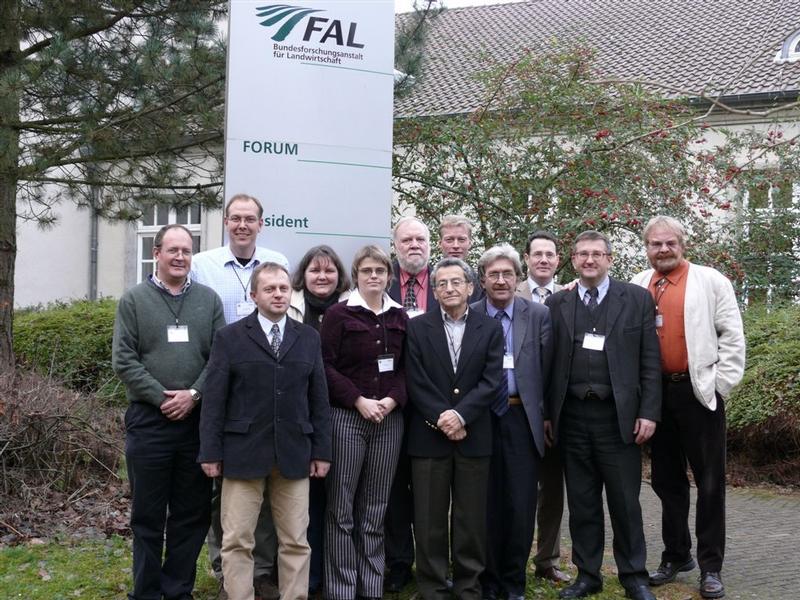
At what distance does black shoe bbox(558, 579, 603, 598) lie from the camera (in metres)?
5.51

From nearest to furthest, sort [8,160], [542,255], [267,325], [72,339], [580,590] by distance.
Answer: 1. [267,325]
2. [580,590]
3. [542,255]
4. [8,160]
5. [72,339]

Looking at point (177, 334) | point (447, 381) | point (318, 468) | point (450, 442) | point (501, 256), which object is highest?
point (501, 256)

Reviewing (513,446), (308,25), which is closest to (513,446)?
(513,446)

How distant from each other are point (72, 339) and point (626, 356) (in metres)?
9.66

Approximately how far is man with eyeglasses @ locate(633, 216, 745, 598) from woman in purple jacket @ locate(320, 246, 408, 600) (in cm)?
162

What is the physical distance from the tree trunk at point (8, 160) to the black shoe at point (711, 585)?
571 cm

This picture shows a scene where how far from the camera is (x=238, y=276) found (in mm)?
5629

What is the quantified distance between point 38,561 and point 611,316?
4003mm

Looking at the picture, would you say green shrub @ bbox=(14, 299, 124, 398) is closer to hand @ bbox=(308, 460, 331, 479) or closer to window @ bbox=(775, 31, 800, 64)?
hand @ bbox=(308, 460, 331, 479)

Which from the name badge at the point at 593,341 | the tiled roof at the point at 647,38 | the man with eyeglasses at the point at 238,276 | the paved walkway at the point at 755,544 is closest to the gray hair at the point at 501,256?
the name badge at the point at 593,341

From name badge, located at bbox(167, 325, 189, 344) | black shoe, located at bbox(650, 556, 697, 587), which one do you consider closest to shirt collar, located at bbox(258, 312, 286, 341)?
name badge, located at bbox(167, 325, 189, 344)

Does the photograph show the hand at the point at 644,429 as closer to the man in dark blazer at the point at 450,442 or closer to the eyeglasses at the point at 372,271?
the man in dark blazer at the point at 450,442

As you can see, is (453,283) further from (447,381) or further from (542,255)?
(542,255)

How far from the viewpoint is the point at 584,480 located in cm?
561
